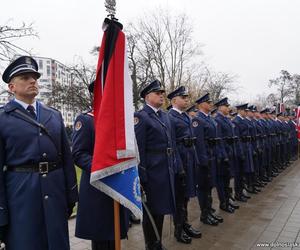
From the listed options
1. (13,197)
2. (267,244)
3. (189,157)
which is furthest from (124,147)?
(267,244)

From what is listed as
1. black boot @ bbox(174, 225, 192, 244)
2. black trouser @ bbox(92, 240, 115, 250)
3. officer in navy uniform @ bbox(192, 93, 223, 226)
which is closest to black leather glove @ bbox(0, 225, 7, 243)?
black trouser @ bbox(92, 240, 115, 250)

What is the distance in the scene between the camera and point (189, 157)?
18.6ft

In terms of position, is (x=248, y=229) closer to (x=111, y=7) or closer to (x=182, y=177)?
(x=182, y=177)

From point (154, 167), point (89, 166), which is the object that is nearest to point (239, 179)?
point (154, 167)

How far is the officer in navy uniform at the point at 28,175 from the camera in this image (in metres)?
3.02

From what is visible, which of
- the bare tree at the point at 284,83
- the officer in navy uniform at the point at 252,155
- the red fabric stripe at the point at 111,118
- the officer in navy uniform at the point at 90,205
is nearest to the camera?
the red fabric stripe at the point at 111,118

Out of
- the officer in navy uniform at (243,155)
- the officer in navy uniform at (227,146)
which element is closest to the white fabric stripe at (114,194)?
the officer in navy uniform at (227,146)

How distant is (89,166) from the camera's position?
366 cm

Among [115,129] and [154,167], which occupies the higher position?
[115,129]

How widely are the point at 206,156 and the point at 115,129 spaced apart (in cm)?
307

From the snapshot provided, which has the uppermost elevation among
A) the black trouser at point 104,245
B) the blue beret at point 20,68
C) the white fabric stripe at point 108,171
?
the blue beret at point 20,68

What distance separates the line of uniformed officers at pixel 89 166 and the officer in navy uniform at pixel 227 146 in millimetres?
19

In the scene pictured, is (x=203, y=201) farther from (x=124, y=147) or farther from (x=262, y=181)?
(x=262, y=181)

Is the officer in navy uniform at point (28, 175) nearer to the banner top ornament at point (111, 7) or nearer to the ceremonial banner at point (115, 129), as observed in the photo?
the ceremonial banner at point (115, 129)
